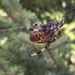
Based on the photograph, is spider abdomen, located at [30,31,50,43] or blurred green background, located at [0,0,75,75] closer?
spider abdomen, located at [30,31,50,43]

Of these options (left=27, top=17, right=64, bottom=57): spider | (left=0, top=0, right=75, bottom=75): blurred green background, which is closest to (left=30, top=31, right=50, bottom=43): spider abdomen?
(left=27, top=17, right=64, bottom=57): spider

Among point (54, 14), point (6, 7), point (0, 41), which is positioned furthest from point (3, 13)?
point (54, 14)

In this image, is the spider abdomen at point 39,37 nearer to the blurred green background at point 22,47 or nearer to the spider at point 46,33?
the spider at point 46,33

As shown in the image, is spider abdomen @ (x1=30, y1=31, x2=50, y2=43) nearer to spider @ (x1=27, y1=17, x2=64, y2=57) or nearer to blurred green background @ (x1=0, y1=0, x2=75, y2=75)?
spider @ (x1=27, y1=17, x2=64, y2=57)

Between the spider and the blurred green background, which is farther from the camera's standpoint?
the blurred green background

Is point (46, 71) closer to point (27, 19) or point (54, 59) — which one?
point (54, 59)

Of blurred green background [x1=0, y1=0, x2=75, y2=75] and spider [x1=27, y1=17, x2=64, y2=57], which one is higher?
blurred green background [x1=0, y1=0, x2=75, y2=75]

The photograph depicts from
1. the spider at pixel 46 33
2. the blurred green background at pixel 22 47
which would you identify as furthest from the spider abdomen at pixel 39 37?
the blurred green background at pixel 22 47

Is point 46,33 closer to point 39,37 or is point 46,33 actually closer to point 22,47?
point 39,37

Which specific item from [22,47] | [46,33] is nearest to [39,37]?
[46,33]
